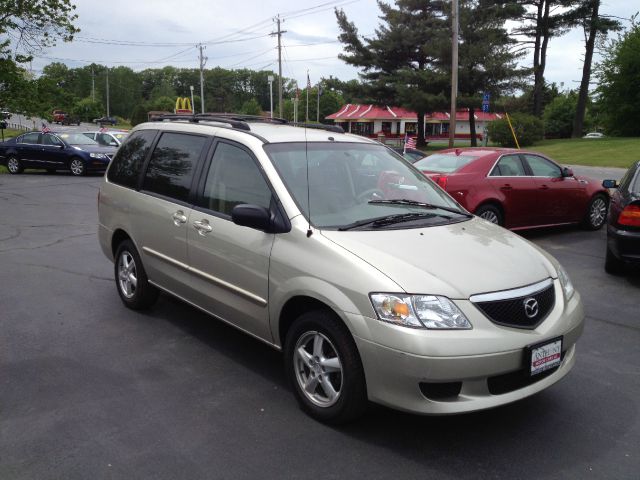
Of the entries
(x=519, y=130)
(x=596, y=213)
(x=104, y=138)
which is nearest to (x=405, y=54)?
(x=519, y=130)

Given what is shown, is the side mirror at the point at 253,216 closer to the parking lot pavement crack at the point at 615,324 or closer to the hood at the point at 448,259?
the hood at the point at 448,259

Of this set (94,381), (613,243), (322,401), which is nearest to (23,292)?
(94,381)

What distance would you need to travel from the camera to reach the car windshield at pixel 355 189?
156 inches

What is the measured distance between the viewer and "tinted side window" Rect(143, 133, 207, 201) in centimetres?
481


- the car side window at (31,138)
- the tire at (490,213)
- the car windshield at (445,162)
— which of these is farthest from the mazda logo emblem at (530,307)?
the car side window at (31,138)

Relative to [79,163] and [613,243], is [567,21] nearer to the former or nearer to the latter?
[79,163]

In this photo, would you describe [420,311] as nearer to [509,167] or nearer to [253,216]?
[253,216]

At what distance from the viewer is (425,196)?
15.2ft

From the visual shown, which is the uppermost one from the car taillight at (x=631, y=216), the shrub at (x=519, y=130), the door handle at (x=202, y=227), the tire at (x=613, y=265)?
the shrub at (x=519, y=130)

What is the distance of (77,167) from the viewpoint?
20.8 meters

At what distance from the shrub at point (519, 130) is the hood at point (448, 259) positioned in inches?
1535

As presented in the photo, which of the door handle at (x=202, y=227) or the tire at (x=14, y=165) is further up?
the door handle at (x=202, y=227)

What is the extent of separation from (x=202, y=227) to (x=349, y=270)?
154 cm

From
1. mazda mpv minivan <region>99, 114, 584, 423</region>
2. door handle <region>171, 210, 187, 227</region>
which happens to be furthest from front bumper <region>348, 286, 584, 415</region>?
door handle <region>171, 210, 187, 227</region>
